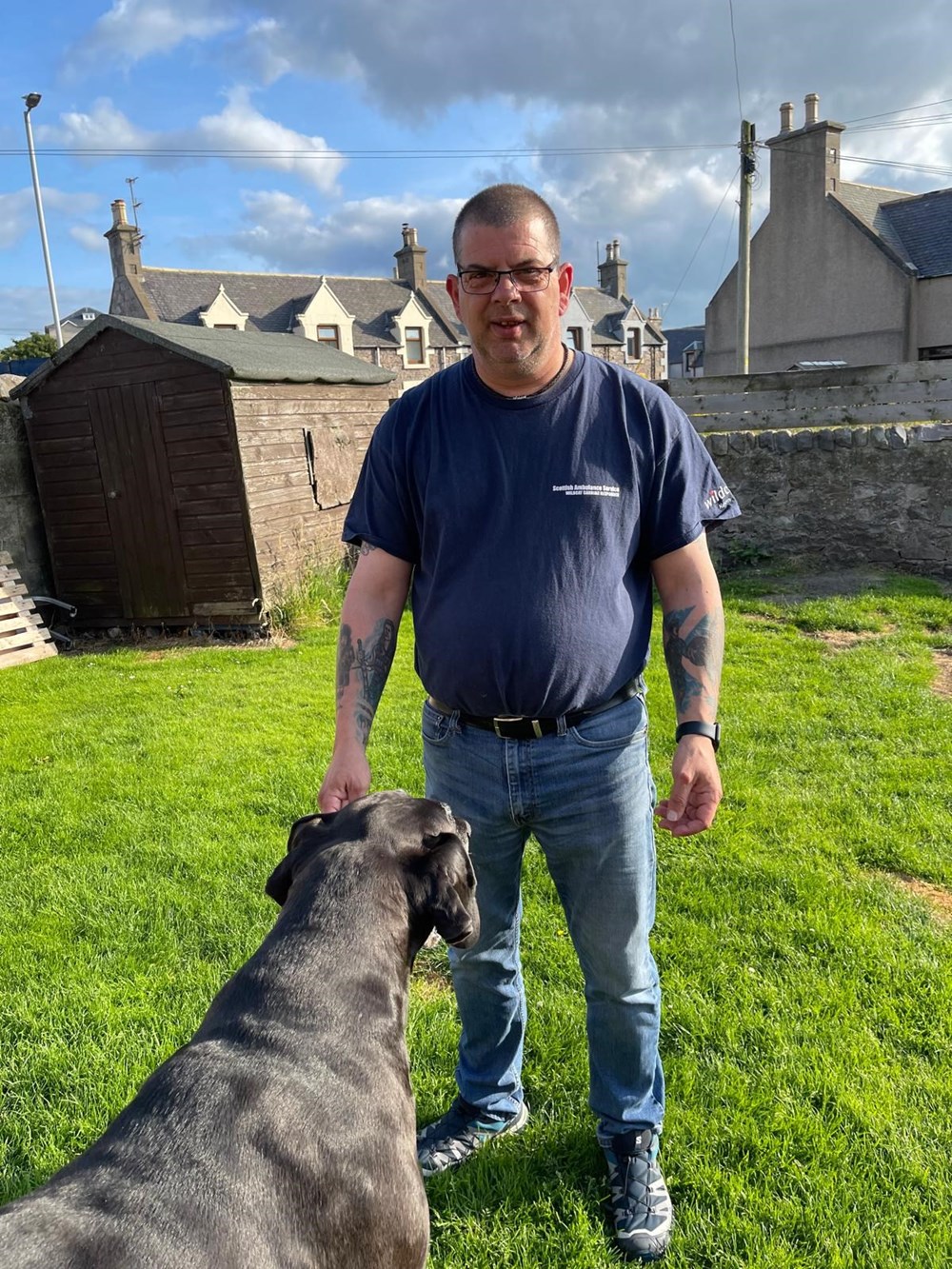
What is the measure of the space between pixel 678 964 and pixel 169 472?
8412 millimetres

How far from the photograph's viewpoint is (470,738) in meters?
2.50

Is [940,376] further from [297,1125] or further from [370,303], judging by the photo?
[370,303]

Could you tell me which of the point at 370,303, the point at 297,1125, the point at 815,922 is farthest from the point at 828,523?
the point at 370,303

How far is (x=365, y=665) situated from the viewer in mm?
2654

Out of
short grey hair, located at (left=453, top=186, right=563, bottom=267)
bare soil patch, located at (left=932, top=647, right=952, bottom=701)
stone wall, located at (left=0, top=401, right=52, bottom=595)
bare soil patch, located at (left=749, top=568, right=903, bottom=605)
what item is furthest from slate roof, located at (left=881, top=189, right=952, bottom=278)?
short grey hair, located at (left=453, top=186, right=563, bottom=267)

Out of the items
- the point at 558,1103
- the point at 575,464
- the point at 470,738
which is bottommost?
the point at 558,1103

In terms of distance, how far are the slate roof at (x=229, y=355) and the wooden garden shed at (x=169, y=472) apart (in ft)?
0.09

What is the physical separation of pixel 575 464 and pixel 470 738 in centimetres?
82

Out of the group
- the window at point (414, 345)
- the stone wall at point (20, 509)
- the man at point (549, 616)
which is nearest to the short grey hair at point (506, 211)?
the man at point (549, 616)

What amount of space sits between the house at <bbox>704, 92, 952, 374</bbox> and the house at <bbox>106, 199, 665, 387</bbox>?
11881 millimetres

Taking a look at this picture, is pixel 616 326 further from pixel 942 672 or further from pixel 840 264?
pixel 942 672

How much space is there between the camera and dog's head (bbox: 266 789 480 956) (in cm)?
214

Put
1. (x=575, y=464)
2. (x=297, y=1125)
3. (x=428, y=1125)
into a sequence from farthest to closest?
(x=428, y=1125)
(x=575, y=464)
(x=297, y=1125)

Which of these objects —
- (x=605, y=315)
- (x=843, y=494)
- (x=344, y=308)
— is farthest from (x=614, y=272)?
(x=843, y=494)
